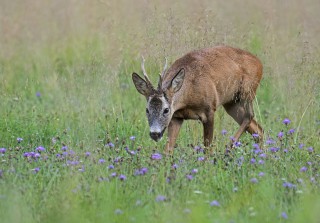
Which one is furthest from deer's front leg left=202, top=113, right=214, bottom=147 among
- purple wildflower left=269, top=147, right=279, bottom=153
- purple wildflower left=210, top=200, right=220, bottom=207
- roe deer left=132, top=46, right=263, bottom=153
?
purple wildflower left=210, top=200, right=220, bottom=207

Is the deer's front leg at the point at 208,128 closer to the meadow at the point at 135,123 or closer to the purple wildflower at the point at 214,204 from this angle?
the meadow at the point at 135,123

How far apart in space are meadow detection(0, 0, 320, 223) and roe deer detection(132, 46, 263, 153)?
163 mm

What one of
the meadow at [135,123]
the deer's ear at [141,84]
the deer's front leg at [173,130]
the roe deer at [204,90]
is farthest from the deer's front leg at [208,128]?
the deer's ear at [141,84]

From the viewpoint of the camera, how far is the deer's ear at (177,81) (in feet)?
27.1

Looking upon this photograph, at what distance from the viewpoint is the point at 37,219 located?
565cm

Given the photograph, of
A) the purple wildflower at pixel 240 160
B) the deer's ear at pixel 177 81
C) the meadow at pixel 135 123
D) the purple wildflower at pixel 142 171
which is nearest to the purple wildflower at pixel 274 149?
the meadow at pixel 135 123

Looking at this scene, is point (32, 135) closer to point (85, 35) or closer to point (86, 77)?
point (86, 77)

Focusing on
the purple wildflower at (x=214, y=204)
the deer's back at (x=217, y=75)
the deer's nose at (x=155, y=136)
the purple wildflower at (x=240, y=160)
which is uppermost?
the deer's back at (x=217, y=75)

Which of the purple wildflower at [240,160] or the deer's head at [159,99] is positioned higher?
the deer's head at [159,99]

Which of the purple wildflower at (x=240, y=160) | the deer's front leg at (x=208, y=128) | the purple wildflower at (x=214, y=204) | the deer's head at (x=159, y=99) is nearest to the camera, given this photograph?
the purple wildflower at (x=214, y=204)

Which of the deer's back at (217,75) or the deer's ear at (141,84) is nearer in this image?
Answer: the deer's ear at (141,84)

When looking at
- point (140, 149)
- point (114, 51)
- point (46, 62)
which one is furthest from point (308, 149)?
point (46, 62)

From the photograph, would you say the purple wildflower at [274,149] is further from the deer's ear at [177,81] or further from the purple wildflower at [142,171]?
the deer's ear at [177,81]

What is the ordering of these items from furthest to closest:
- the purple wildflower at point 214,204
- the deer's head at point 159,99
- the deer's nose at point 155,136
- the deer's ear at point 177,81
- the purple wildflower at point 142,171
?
the deer's ear at point 177,81, the deer's head at point 159,99, the deer's nose at point 155,136, the purple wildflower at point 142,171, the purple wildflower at point 214,204
